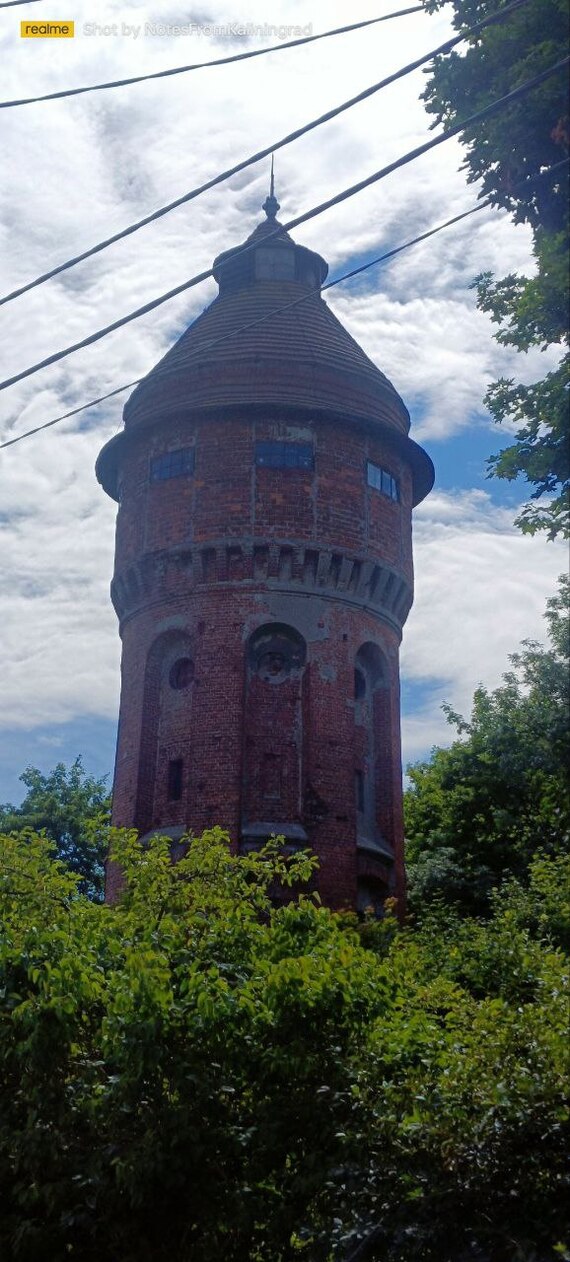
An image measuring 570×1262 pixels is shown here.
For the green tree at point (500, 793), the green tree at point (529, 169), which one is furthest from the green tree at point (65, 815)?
the green tree at point (529, 169)

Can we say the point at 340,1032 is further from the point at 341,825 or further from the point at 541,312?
the point at 341,825

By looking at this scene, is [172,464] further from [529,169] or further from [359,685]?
[529,169]

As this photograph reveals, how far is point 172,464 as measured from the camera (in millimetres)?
25094

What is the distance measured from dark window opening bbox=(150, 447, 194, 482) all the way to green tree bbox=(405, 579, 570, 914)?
26.3 feet

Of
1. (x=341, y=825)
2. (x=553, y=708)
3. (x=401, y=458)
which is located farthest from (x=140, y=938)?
(x=401, y=458)

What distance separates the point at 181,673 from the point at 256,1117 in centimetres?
1405

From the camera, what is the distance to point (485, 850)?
102 ft

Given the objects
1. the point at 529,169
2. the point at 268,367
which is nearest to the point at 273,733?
the point at 268,367

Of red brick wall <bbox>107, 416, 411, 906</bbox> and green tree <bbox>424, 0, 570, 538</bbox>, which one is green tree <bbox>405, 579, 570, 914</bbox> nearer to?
red brick wall <bbox>107, 416, 411, 906</bbox>

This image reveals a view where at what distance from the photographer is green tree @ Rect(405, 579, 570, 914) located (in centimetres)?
2577

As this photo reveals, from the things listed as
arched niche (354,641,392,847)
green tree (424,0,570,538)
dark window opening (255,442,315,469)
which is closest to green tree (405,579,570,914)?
arched niche (354,641,392,847)

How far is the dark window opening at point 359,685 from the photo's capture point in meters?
24.4

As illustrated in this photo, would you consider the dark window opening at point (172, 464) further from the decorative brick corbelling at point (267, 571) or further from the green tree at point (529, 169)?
the green tree at point (529, 169)

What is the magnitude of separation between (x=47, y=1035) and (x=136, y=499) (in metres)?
16.4
